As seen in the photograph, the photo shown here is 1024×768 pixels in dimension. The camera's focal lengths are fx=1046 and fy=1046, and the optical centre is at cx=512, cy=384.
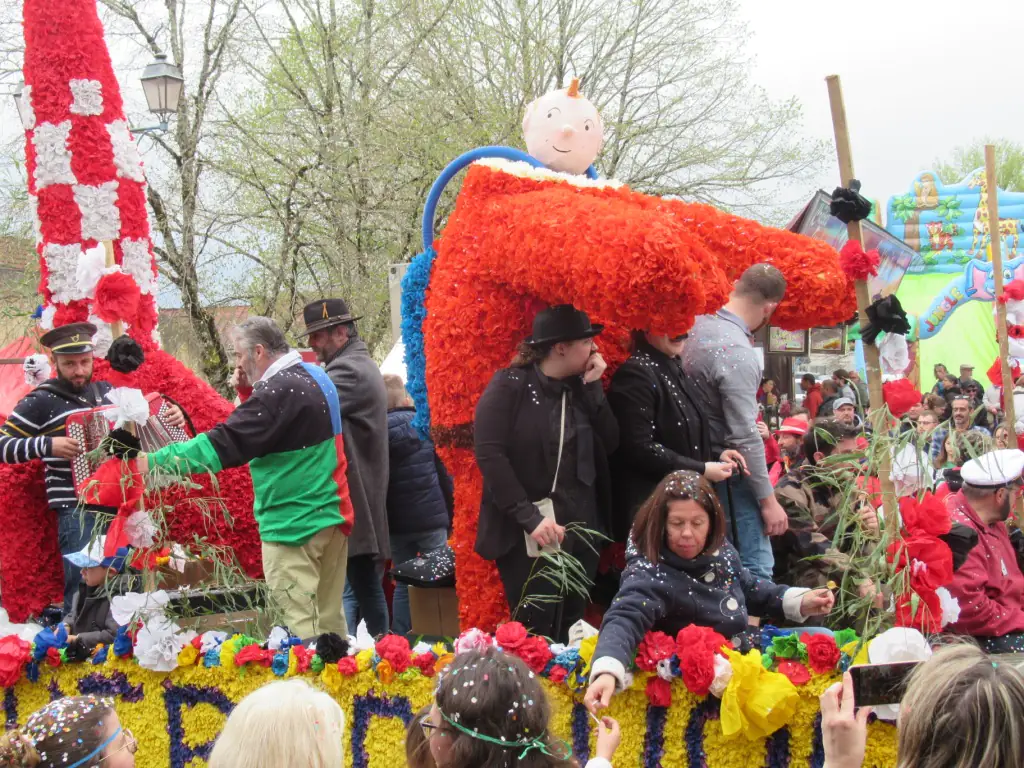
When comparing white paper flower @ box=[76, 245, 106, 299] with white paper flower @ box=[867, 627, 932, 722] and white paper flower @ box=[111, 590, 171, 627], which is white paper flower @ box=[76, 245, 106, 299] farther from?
white paper flower @ box=[867, 627, 932, 722]

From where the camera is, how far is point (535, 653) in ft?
9.76

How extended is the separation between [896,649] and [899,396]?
0.88m

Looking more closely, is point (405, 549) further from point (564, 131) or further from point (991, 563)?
point (991, 563)

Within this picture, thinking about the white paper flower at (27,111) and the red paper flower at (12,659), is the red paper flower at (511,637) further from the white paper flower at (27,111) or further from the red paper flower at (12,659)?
the white paper flower at (27,111)

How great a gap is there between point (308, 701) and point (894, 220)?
2002 cm

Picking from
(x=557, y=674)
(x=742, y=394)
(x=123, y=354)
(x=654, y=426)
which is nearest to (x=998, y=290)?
(x=742, y=394)

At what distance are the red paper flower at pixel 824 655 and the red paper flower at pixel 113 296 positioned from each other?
2718 mm

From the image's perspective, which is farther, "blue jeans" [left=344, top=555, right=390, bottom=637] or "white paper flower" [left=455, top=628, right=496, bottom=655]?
"blue jeans" [left=344, top=555, right=390, bottom=637]

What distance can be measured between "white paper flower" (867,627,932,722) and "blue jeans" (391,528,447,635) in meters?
3.06

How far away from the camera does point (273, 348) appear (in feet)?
14.2

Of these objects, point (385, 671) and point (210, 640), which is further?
point (210, 640)

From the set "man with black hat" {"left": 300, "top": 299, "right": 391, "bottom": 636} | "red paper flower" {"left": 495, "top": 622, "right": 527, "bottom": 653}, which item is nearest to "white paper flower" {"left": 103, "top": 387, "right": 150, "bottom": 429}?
"man with black hat" {"left": 300, "top": 299, "right": 391, "bottom": 636}

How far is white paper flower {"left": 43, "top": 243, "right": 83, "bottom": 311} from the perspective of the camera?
531 centimetres

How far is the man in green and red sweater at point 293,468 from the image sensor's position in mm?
4000
